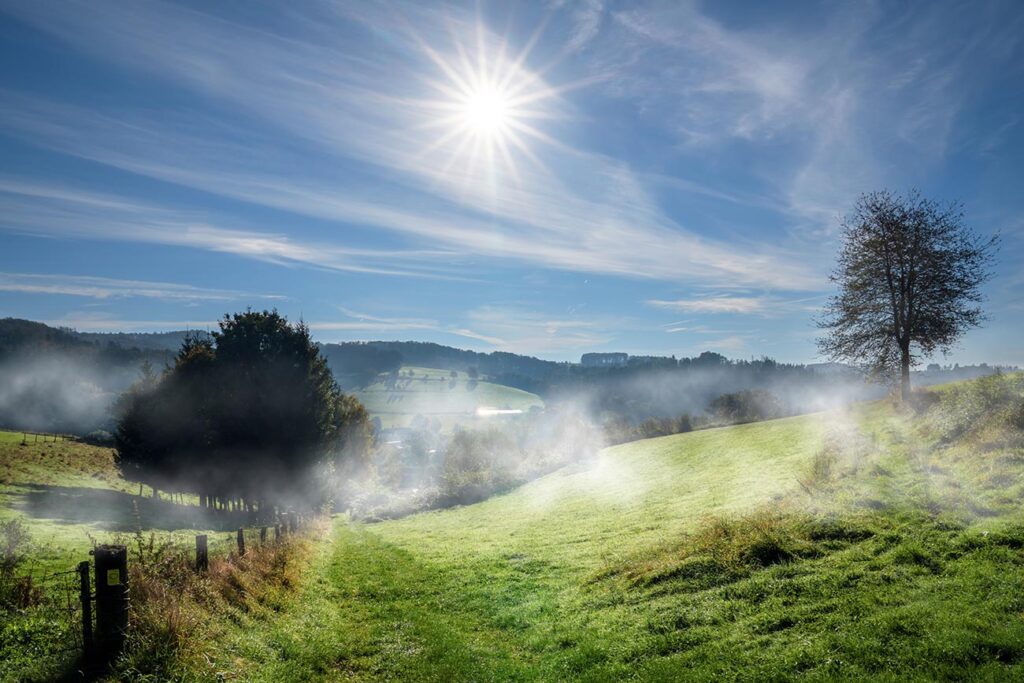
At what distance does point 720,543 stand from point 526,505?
27.6 m

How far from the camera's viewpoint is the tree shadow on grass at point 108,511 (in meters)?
34.3

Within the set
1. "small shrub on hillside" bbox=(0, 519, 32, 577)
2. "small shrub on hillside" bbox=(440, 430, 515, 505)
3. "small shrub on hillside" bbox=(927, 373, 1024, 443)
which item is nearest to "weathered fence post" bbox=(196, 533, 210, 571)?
"small shrub on hillside" bbox=(0, 519, 32, 577)

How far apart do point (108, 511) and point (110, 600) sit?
41.2 meters

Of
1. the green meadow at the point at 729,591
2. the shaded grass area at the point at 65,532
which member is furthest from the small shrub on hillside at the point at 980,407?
the shaded grass area at the point at 65,532

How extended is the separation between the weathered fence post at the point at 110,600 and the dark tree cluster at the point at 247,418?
34.4 m

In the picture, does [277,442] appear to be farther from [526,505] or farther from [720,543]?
[720,543]

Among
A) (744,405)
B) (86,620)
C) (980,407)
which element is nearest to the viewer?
(86,620)

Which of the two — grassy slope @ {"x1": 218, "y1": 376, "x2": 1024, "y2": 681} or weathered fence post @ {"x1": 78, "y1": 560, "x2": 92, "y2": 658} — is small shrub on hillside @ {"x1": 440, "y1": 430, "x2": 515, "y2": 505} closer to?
grassy slope @ {"x1": 218, "y1": 376, "x2": 1024, "y2": 681}

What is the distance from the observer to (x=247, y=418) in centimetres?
4038

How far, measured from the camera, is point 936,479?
1583 centimetres

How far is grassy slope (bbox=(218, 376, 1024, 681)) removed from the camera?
834cm

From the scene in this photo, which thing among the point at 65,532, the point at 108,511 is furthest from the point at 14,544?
the point at 108,511

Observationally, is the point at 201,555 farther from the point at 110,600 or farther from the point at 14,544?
the point at 14,544

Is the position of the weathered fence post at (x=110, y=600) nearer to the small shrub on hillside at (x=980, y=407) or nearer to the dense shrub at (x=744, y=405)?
the small shrub on hillside at (x=980, y=407)
